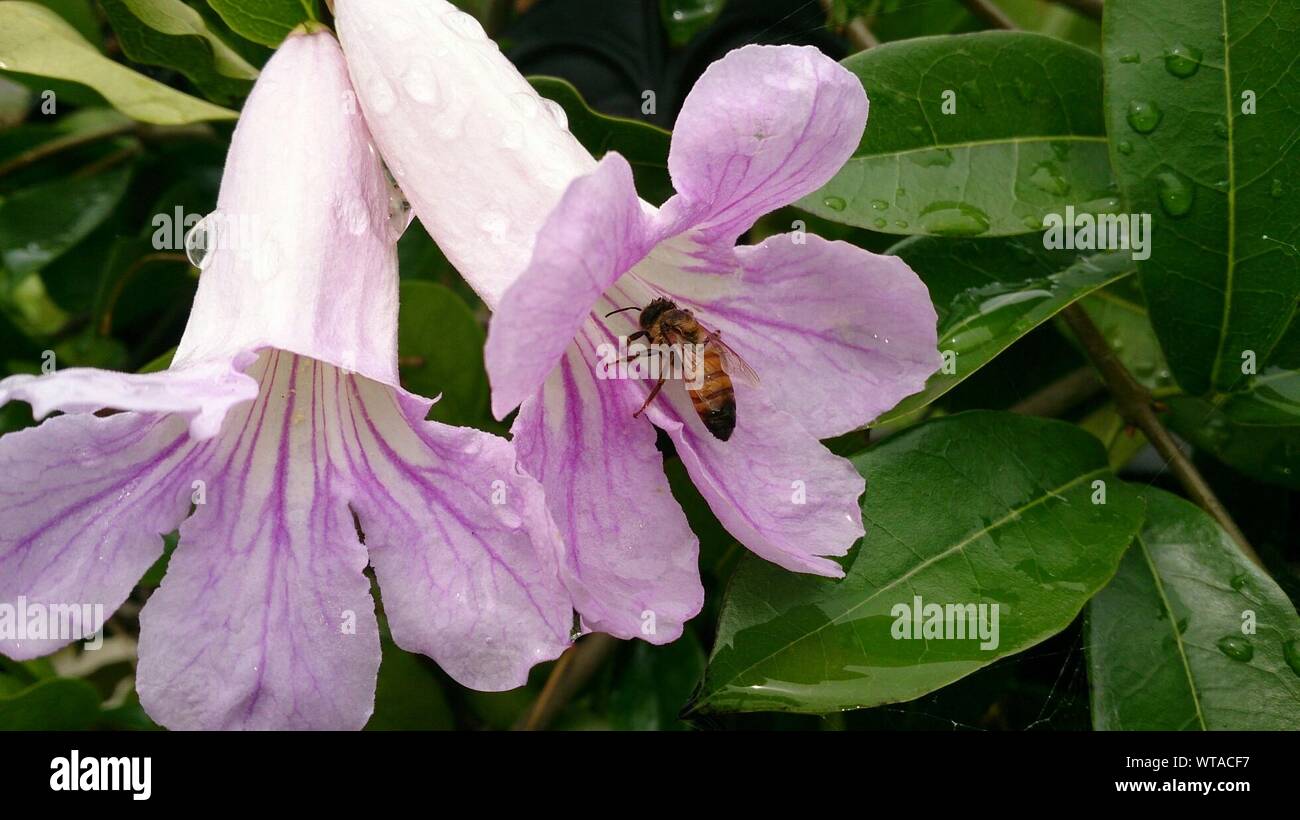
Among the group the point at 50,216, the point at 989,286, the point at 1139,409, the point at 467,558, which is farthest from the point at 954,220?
the point at 50,216

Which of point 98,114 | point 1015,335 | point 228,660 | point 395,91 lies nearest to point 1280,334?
point 1015,335

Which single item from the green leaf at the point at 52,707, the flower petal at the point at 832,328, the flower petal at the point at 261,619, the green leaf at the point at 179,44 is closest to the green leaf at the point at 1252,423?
the flower petal at the point at 832,328

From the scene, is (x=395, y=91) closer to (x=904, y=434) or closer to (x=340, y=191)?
(x=340, y=191)

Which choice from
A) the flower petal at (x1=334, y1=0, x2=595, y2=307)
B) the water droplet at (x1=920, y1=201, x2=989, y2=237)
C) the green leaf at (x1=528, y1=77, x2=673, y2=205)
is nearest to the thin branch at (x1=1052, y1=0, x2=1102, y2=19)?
the water droplet at (x1=920, y1=201, x2=989, y2=237)

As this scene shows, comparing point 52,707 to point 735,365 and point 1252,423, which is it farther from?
point 1252,423

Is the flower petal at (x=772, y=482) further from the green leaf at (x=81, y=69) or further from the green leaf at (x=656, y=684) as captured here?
the green leaf at (x=81, y=69)
